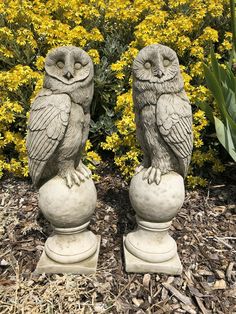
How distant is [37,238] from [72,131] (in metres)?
1.20

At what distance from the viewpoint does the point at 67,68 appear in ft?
5.97

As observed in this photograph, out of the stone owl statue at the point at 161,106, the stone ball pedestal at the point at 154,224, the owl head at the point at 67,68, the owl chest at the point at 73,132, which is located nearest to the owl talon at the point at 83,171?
the owl chest at the point at 73,132

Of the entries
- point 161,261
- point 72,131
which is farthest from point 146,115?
point 161,261

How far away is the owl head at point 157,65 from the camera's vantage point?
1878mm

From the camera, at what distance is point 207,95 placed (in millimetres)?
3480

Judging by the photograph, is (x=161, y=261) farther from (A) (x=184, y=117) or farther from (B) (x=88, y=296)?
(A) (x=184, y=117)

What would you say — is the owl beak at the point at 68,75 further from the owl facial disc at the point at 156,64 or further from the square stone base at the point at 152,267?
the square stone base at the point at 152,267

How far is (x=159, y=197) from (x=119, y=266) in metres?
0.68

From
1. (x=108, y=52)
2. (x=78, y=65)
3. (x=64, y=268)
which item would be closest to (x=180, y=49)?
(x=108, y=52)

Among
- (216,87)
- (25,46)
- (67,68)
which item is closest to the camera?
(67,68)

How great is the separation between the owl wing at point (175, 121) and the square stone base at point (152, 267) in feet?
2.64

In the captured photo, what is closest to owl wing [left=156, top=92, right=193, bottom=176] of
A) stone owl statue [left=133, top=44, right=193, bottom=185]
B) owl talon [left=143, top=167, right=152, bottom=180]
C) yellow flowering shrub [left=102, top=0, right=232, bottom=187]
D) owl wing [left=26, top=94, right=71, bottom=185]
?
stone owl statue [left=133, top=44, right=193, bottom=185]

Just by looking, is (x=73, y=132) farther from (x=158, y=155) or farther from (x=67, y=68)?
(x=158, y=155)

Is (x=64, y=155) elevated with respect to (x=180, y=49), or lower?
lower
